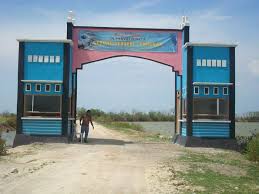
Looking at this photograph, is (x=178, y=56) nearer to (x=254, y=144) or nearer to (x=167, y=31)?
(x=167, y=31)

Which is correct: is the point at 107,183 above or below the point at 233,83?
below

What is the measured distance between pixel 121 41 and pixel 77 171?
1272 centimetres

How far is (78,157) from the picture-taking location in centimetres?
1680

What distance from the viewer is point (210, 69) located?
77.9 ft

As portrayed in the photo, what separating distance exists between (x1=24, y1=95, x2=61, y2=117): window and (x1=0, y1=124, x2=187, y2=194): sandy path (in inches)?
166

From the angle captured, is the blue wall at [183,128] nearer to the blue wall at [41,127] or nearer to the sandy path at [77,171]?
the sandy path at [77,171]

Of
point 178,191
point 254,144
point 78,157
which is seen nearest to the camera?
point 178,191

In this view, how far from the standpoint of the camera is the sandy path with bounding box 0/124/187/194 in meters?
10.6

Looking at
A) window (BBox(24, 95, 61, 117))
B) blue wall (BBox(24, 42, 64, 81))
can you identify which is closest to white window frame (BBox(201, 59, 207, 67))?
blue wall (BBox(24, 42, 64, 81))

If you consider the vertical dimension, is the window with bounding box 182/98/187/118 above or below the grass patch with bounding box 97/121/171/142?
above

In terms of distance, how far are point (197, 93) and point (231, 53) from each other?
2.54 meters

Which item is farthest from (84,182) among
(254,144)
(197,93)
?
(197,93)

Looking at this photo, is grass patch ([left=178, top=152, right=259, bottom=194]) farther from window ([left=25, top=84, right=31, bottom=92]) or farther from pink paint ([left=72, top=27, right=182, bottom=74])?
window ([left=25, top=84, right=31, bottom=92])

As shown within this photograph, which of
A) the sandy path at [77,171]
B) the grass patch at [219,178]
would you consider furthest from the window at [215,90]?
the grass patch at [219,178]
